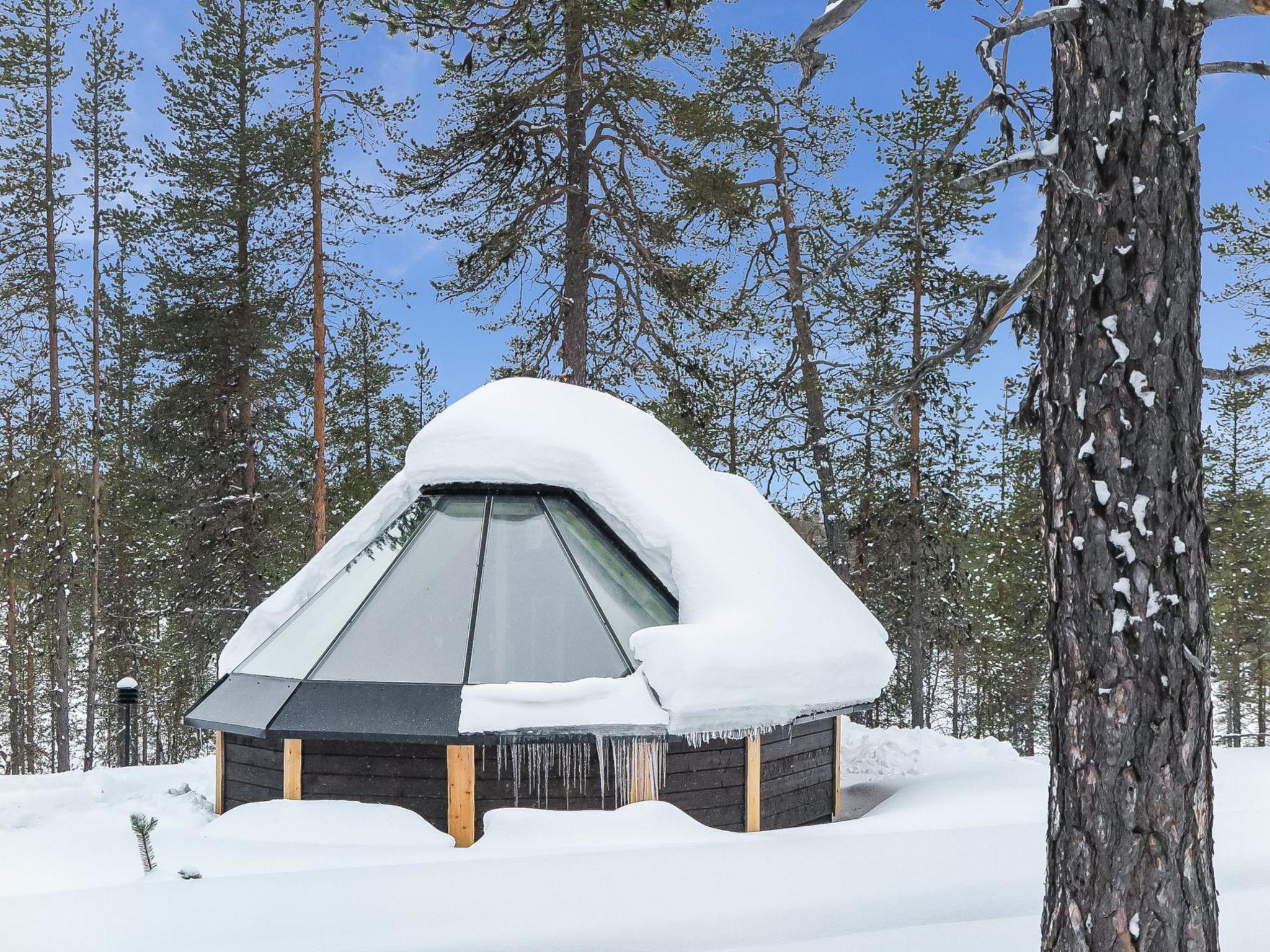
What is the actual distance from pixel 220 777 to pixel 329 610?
1.45 metres

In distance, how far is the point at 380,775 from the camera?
5848mm

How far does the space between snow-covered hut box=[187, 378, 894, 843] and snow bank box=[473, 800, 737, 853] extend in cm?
17

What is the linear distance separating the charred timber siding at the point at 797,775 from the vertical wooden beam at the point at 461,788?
202 cm

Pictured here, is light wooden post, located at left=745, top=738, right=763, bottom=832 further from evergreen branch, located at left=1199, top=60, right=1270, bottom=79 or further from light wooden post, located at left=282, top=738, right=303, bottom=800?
evergreen branch, located at left=1199, top=60, right=1270, bottom=79

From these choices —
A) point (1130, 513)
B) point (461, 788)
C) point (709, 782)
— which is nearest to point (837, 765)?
point (709, 782)

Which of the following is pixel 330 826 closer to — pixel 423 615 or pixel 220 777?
pixel 423 615

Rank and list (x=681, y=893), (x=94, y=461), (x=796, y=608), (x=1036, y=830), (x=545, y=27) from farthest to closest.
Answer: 1. (x=94, y=461)
2. (x=545, y=27)
3. (x=796, y=608)
4. (x=1036, y=830)
5. (x=681, y=893)

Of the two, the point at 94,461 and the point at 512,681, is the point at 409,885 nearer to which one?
the point at 512,681

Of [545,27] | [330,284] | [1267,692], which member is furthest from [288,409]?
[1267,692]

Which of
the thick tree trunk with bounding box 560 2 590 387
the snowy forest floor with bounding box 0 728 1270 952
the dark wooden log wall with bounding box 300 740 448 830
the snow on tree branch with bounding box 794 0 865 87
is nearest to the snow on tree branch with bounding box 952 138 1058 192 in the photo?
the snow on tree branch with bounding box 794 0 865 87

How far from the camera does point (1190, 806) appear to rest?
109 inches

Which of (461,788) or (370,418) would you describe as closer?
(461,788)

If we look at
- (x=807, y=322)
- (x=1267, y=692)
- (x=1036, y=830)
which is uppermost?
(x=807, y=322)

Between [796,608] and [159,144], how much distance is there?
46.8 feet
